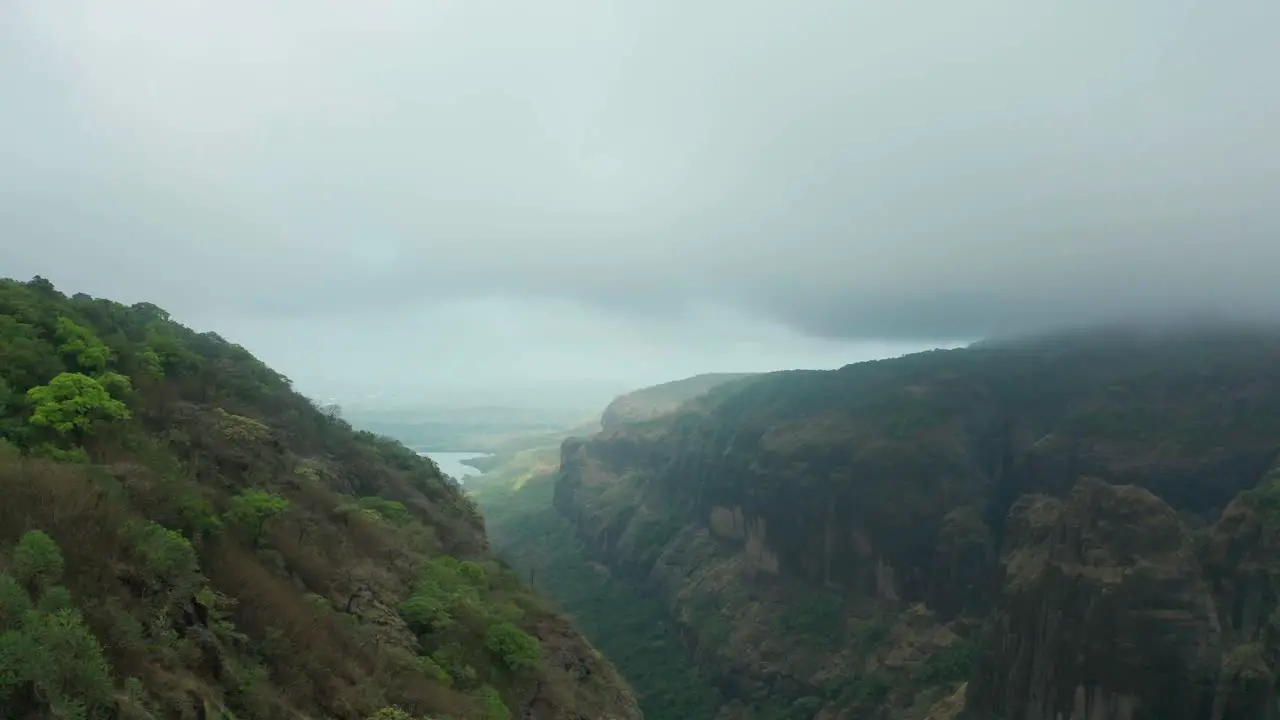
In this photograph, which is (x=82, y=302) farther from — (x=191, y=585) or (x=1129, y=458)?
(x=1129, y=458)

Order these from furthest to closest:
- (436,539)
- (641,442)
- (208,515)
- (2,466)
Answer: (641,442) → (436,539) → (208,515) → (2,466)

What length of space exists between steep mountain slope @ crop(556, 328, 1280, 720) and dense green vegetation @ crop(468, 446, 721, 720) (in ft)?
8.73

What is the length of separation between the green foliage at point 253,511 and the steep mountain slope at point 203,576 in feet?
0.15

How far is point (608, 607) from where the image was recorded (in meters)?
96.9

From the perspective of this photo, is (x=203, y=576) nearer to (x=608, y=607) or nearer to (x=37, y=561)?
(x=37, y=561)

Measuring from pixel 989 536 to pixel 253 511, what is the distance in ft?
241

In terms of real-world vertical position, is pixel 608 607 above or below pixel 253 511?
below

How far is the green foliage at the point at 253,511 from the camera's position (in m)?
18.1

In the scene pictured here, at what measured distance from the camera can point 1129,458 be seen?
245 feet

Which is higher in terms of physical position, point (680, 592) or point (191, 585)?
point (191, 585)

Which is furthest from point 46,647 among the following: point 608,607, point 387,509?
point 608,607

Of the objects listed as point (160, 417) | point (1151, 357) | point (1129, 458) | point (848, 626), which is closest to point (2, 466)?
point (160, 417)

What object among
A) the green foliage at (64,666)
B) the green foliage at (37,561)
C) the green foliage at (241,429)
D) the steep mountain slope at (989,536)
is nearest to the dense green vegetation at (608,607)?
the steep mountain slope at (989,536)

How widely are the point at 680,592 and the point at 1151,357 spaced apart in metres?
63.0
